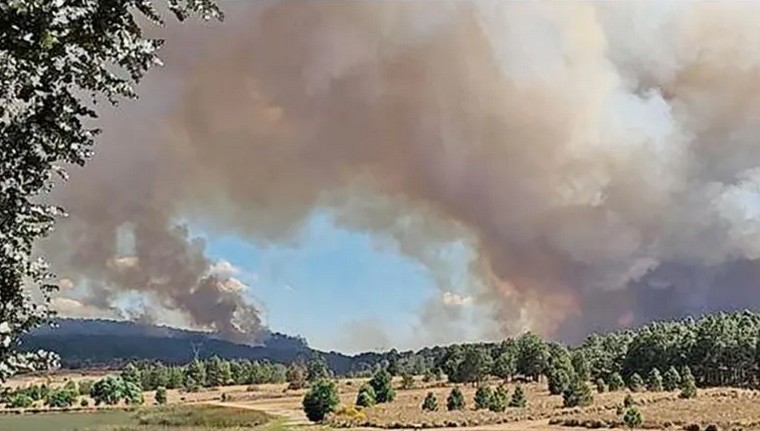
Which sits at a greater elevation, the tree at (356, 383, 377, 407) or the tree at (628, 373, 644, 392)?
the tree at (628, 373, 644, 392)

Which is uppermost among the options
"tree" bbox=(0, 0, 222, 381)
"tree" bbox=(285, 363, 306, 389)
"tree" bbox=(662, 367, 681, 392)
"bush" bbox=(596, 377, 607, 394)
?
"tree" bbox=(285, 363, 306, 389)

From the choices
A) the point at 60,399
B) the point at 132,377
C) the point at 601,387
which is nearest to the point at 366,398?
the point at 601,387

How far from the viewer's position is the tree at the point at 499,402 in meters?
101

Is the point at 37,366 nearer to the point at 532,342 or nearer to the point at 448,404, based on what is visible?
the point at 448,404

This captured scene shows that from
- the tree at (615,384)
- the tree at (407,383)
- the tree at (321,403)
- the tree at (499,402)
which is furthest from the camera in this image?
the tree at (407,383)

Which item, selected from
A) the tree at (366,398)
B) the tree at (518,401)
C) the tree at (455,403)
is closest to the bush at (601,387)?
the tree at (518,401)

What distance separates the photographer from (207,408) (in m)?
116

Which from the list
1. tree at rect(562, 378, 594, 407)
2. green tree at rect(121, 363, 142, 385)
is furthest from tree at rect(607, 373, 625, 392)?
green tree at rect(121, 363, 142, 385)

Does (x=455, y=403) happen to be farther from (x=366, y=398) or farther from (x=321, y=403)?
(x=321, y=403)

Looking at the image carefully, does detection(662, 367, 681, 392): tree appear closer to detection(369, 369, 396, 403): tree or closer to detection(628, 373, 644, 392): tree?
detection(628, 373, 644, 392): tree

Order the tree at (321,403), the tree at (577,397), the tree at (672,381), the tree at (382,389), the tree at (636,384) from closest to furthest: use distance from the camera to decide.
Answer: the tree at (321,403) → the tree at (577,397) → the tree at (382,389) → the tree at (672,381) → the tree at (636,384)

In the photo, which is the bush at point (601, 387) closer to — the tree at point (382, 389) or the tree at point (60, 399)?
the tree at point (382, 389)

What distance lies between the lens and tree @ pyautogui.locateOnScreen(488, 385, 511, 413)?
332 ft

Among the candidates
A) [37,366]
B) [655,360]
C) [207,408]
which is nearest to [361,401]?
[207,408]
